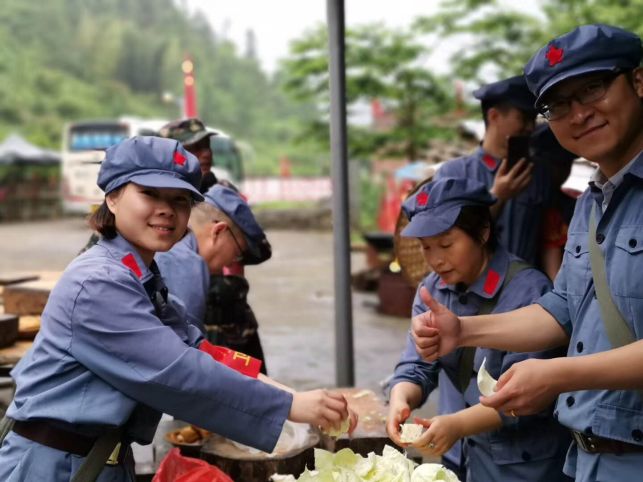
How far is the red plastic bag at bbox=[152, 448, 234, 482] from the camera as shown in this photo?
2727mm

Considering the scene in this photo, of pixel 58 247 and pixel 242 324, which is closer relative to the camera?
pixel 242 324

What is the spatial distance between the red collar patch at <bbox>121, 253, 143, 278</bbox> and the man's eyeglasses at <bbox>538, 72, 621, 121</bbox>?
134cm

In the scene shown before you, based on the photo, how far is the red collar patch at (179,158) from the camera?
2.42 metres

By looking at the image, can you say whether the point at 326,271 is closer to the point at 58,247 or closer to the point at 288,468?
the point at 58,247

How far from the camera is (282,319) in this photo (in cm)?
1164

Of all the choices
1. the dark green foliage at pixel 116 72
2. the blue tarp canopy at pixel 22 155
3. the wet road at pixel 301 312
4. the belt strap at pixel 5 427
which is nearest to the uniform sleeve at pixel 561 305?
the belt strap at pixel 5 427

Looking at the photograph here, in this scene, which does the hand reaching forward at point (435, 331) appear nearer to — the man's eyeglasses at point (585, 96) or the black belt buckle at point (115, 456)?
the man's eyeglasses at point (585, 96)

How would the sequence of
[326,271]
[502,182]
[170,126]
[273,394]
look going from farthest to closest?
[326,271]
[170,126]
[502,182]
[273,394]

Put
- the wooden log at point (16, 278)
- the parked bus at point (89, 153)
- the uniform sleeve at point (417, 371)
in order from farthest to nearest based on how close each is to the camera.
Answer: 1. the parked bus at point (89, 153)
2. the wooden log at point (16, 278)
3. the uniform sleeve at point (417, 371)

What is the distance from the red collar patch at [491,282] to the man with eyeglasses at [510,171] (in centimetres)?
106

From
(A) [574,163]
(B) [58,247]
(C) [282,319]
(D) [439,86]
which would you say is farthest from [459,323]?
(B) [58,247]

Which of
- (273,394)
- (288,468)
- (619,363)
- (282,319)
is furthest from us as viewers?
(282,319)

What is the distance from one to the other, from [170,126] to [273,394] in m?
2.63

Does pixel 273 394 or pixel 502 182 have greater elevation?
pixel 502 182
